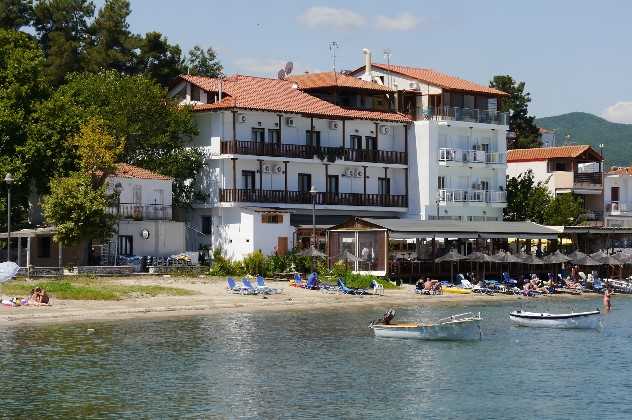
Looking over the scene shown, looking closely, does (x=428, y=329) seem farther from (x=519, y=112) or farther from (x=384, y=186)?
(x=519, y=112)

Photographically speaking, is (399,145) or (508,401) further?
(399,145)

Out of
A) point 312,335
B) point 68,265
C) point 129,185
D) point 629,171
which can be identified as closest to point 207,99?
point 129,185

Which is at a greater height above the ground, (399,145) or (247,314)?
(399,145)

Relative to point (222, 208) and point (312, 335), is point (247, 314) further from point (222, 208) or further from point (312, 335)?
point (222, 208)

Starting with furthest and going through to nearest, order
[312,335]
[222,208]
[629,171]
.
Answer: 1. [629,171]
2. [222,208]
3. [312,335]

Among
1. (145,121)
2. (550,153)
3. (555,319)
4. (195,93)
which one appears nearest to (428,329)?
(555,319)

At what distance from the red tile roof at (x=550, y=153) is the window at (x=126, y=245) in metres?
46.2

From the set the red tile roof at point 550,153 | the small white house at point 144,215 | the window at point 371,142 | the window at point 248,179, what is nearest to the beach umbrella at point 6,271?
the small white house at point 144,215

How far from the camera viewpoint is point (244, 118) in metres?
86.7

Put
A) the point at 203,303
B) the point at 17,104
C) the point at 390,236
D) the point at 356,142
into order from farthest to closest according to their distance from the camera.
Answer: the point at 356,142
the point at 390,236
the point at 17,104
the point at 203,303

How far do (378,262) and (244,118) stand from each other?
1599 centimetres

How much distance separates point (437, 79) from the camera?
3903 inches

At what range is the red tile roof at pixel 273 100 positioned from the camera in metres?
86.7

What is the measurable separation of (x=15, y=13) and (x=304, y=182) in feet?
114
